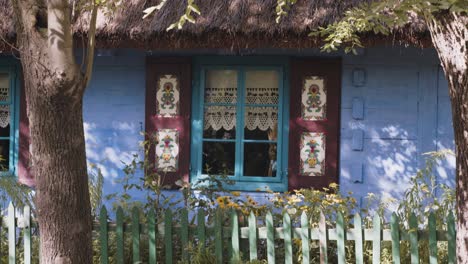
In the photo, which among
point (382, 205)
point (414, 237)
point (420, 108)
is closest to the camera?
point (414, 237)

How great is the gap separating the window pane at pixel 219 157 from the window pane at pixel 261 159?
6.0 inches

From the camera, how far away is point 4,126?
6.93 meters

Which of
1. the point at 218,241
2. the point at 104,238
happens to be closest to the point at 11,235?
the point at 104,238

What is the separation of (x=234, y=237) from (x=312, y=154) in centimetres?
190

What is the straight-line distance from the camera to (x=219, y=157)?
6477 millimetres

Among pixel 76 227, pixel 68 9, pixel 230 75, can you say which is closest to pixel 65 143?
pixel 76 227

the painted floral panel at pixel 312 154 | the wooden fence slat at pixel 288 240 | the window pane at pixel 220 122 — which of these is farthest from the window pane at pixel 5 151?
the wooden fence slat at pixel 288 240

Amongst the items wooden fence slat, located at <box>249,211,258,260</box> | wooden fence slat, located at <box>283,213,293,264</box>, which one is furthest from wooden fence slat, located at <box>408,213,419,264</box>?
wooden fence slat, located at <box>249,211,258,260</box>

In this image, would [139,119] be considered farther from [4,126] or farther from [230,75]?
[4,126]

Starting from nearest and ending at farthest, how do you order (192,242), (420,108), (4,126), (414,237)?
1. (414,237)
2. (192,242)
3. (420,108)
4. (4,126)

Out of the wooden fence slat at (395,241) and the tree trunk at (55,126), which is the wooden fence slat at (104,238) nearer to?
the tree trunk at (55,126)

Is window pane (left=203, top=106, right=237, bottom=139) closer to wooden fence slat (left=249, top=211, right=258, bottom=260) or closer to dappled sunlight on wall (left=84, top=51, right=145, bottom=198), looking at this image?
dappled sunlight on wall (left=84, top=51, right=145, bottom=198)

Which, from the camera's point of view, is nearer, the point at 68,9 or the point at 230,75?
the point at 68,9

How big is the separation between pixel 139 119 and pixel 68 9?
2.81 m
